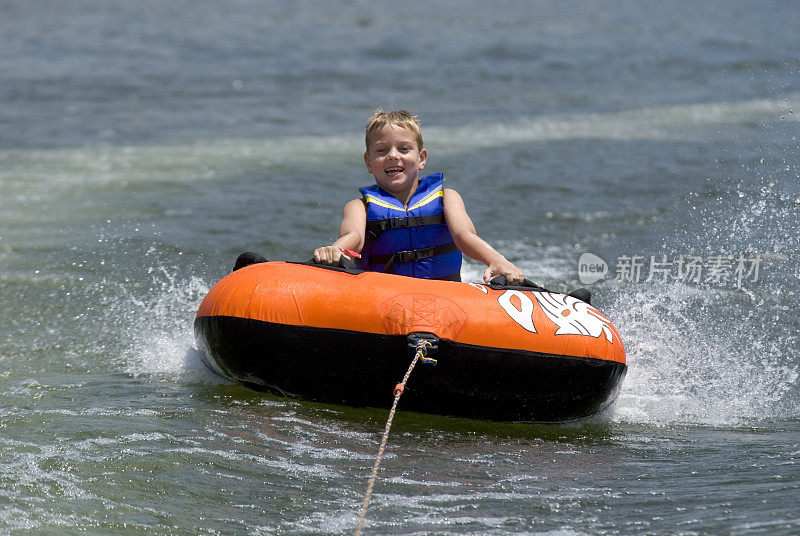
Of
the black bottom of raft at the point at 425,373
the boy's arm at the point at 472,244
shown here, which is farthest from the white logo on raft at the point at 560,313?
the boy's arm at the point at 472,244

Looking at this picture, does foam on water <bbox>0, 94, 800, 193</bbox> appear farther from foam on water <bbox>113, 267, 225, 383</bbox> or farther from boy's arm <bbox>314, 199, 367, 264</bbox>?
boy's arm <bbox>314, 199, 367, 264</bbox>

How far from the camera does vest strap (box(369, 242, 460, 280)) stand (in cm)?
514

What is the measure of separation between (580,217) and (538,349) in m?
4.74

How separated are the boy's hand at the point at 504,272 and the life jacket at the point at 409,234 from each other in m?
0.54

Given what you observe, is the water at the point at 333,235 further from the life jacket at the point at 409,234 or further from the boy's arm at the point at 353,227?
the life jacket at the point at 409,234

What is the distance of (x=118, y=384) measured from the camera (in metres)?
4.79

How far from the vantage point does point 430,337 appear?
407cm

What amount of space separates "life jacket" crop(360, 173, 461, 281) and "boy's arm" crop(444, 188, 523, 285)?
2.4 inches

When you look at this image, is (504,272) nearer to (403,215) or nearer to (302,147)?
(403,215)

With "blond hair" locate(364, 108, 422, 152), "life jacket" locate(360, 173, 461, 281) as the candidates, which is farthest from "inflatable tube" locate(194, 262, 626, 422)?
"blond hair" locate(364, 108, 422, 152)

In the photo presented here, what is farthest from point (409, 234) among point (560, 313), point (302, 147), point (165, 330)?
point (302, 147)

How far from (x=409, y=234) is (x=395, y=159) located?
41 cm

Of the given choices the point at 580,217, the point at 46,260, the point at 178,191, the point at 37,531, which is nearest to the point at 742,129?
the point at 580,217

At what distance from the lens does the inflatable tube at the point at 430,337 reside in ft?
13.6
